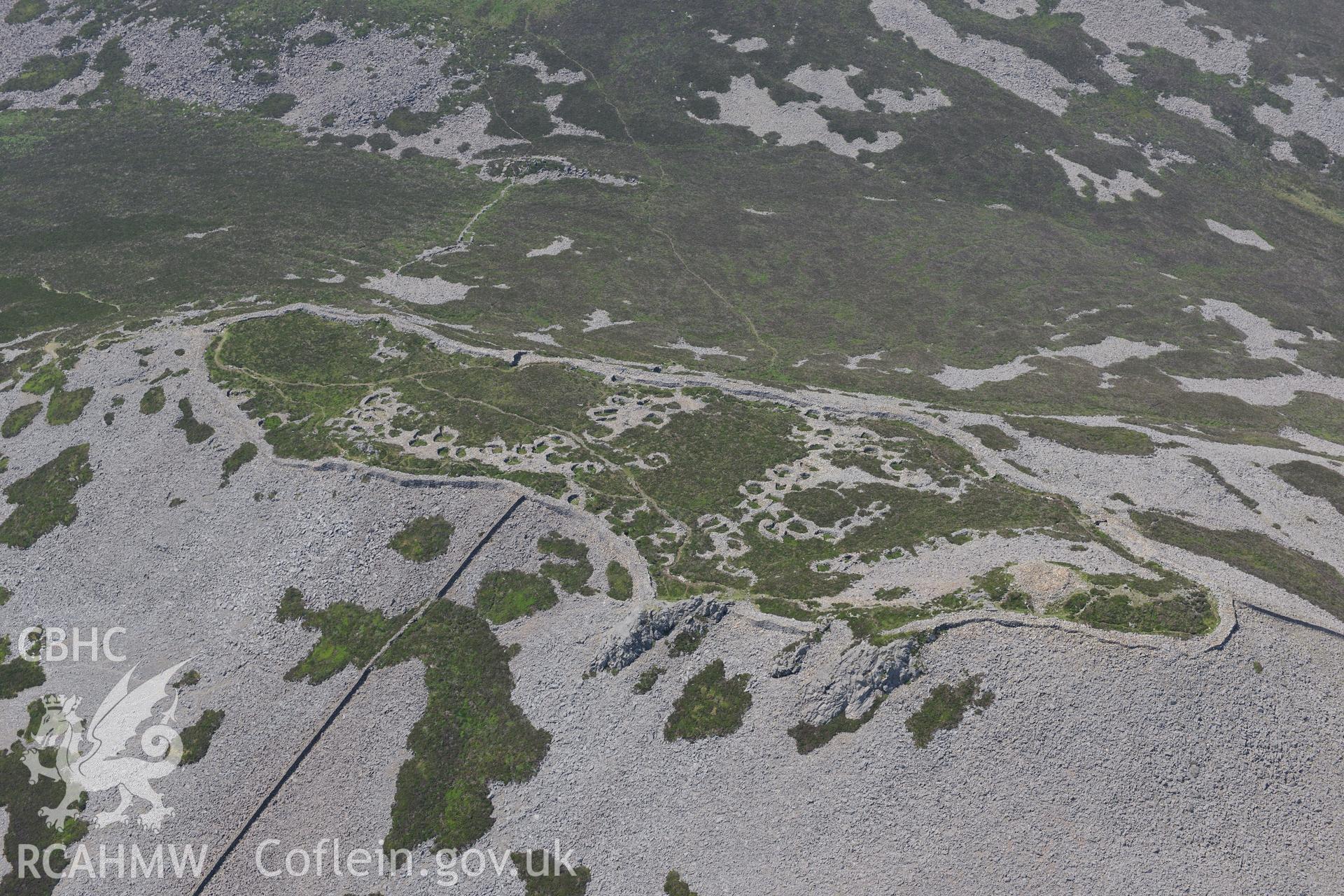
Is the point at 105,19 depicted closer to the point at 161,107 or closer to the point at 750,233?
the point at 161,107

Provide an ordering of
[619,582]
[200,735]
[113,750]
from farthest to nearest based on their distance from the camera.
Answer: [619,582] → [113,750] → [200,735]

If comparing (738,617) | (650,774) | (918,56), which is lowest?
(650,774)

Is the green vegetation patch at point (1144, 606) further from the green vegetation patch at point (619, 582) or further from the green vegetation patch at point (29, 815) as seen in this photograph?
the green vegetation patch at point (29, 815)

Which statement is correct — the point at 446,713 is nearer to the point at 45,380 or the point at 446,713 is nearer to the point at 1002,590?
the point at 1002,590

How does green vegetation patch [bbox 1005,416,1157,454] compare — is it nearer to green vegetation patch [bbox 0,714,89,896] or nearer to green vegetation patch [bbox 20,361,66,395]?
green vegetation patch [bbox 0,714,89,896]

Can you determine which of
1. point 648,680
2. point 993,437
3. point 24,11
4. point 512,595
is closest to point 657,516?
point 512,595

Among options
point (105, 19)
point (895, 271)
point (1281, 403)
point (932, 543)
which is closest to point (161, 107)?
point (105, 19)
